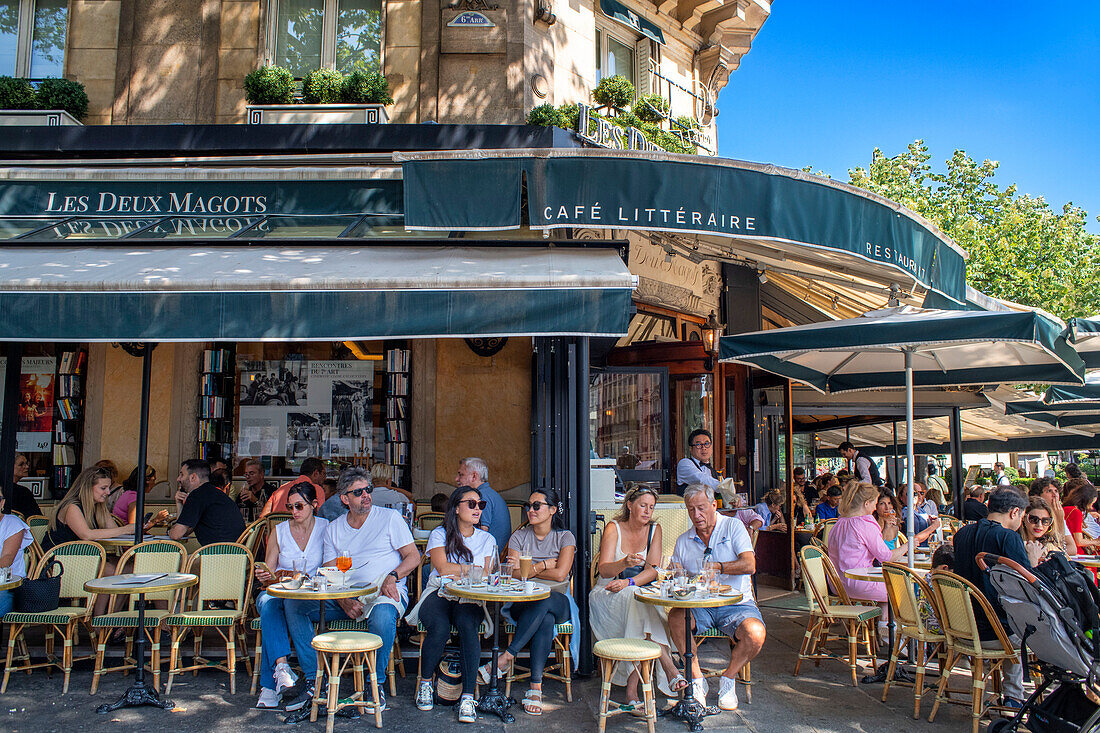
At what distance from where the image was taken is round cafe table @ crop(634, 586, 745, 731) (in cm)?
511

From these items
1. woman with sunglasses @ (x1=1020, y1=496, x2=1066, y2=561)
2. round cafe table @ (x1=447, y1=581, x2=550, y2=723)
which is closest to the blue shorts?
round cafe table @ (x1=447, y1=581, x2=550, y2=723)

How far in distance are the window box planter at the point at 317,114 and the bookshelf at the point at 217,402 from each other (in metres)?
2.61

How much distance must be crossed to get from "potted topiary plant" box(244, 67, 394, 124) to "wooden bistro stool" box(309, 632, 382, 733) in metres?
6.27

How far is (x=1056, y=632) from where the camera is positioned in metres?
4.34

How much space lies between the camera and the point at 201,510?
21.7ft

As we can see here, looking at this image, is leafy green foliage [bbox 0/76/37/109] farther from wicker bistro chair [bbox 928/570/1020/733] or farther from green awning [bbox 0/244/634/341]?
wicker bistro chair [bbox 928/570/1020/733]

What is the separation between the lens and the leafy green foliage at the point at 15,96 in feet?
31.9

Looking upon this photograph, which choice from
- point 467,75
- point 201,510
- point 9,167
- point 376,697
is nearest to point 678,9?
point 467,75

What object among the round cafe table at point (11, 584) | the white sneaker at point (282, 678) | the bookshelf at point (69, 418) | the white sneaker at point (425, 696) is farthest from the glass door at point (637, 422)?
the bookshelf at point (69, 418)

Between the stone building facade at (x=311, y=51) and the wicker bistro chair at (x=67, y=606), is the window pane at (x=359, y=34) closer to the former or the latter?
the stone building facade at (x=311, y=51)

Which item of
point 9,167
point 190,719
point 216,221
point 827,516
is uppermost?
point 9,167

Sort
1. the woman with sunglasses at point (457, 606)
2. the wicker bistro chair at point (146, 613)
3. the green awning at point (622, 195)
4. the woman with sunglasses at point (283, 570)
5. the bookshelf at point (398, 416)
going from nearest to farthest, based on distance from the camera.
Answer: the woman with sunglasses at point (457, 606) < the woman with sunglasses at point (283, 570) < the wicker bistro chair at point (146, 613) < the green awning at point (622, 195) < the bookshelf at point (398, 416)

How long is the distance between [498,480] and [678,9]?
7550 mm

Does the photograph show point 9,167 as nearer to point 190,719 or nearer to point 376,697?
point 190,719
